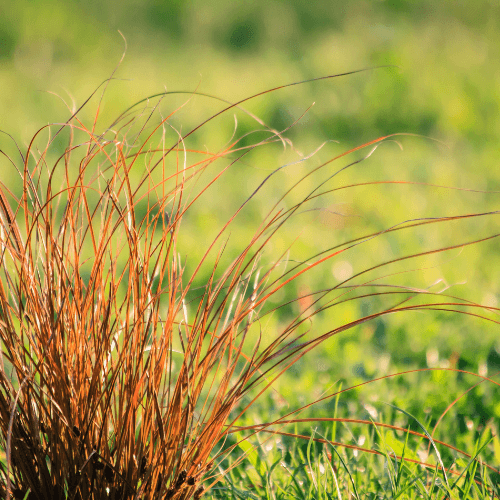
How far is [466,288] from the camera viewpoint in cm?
261

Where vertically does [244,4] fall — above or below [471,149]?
above

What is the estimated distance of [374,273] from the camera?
9.57 ft

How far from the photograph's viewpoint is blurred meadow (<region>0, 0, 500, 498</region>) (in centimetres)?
183

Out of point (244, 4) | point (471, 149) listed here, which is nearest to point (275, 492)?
point (471, 149)

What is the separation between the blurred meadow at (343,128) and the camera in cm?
183

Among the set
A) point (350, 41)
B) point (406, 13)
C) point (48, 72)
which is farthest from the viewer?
point (406, 13)

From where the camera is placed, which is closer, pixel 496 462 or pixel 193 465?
pixel 193 465

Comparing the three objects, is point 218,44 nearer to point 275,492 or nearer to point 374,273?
point 374,273

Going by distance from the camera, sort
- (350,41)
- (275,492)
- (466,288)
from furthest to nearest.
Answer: (350,41) < (466,288) < (275,492)

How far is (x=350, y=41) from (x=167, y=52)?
2323 millimetres

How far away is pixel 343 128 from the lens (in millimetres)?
5047

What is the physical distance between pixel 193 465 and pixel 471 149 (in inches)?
174

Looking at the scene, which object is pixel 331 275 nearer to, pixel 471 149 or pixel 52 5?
pixel 471 149

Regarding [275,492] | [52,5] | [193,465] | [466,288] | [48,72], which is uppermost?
[52,5]
